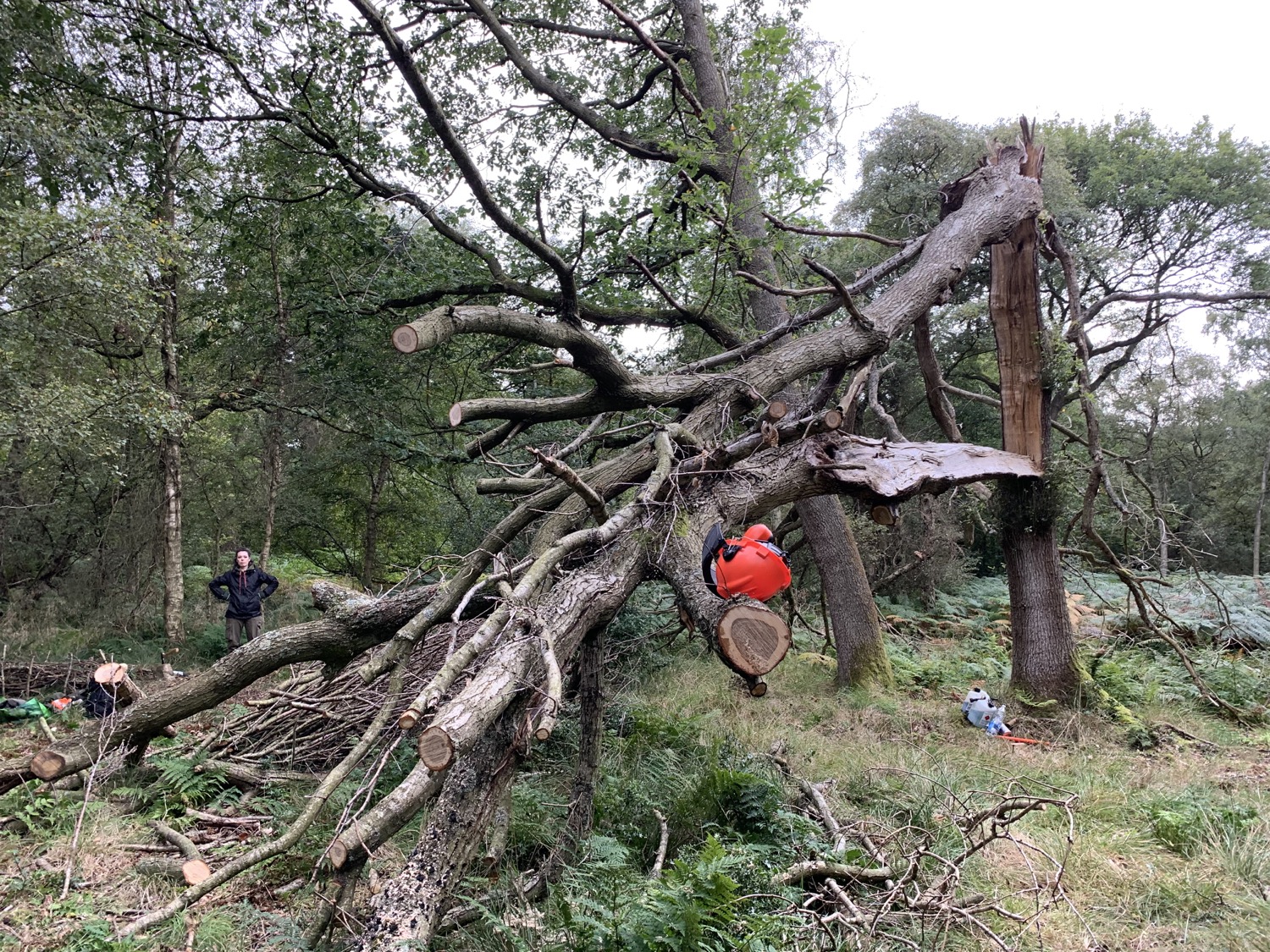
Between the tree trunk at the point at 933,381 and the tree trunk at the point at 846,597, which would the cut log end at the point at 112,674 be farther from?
the tree trunk at the point at 933,381

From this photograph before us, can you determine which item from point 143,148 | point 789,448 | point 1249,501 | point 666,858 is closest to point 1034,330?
point 789,448

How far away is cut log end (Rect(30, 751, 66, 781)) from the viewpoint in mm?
3719

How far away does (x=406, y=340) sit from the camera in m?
3.00

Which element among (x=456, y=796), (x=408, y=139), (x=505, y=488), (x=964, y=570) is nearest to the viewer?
(x=456, y=796)

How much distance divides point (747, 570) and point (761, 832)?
161cm

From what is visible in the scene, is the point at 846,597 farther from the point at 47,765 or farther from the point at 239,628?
the point at 239,628

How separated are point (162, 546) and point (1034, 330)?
13.7 m

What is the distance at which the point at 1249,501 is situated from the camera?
2105cm

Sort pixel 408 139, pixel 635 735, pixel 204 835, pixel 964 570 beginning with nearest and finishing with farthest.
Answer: pixel 204 835 < pixel 635 735 < pixel 408 139 < pixel 964 570

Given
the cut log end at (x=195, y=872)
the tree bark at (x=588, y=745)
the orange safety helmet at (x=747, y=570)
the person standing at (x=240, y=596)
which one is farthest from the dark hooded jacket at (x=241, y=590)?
the orange safety helmet at (x=747, y=570)

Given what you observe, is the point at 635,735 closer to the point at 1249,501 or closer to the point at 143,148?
the point at 143,148

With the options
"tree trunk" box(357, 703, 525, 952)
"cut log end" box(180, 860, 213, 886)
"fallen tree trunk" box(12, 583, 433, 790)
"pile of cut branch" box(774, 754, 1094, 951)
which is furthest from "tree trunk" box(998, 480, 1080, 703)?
"cut log end" box(180, 860, 213, 886)

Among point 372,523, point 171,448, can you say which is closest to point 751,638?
point 171,448

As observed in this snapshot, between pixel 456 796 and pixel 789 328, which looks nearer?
pixel 456 796
